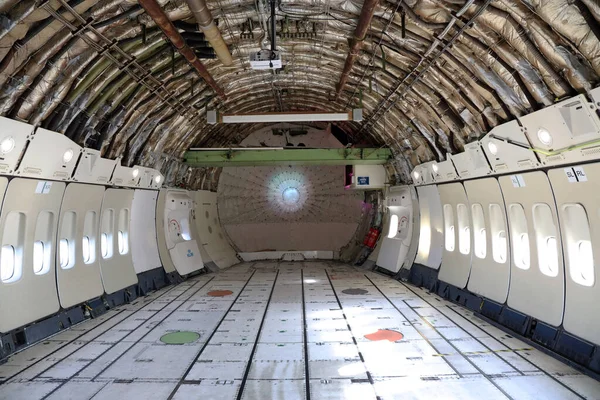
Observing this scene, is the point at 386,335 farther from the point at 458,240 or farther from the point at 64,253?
the point at 64,253

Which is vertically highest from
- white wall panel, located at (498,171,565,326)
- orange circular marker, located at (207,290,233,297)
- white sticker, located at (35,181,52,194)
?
white sticker, located at (35,181,52,194)

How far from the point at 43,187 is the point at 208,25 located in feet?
14.6

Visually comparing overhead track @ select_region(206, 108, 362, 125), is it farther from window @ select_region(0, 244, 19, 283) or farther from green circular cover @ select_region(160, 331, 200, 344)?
window @ select_region(0, 244, 19, 283)

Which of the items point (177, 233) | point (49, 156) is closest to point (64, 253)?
point (49, 156)

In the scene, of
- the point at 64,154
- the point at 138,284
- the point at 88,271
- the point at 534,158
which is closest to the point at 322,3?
the point at 534,158

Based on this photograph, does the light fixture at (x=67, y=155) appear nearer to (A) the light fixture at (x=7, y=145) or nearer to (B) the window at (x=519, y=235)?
(A) the light fixture at (x=7, y=145)

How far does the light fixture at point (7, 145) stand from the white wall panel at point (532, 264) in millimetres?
8354

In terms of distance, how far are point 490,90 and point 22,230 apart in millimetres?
8707

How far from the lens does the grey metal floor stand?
18.9 ft

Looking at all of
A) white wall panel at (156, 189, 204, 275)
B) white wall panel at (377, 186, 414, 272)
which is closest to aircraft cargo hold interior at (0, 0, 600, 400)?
white wall panel at (156, 189, 204, 275)

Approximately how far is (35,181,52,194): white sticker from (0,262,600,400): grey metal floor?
2.75 meters

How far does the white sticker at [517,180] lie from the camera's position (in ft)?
25.6

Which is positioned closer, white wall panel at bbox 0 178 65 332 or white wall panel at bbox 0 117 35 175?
white wall panel at bbox 0 117 35 175

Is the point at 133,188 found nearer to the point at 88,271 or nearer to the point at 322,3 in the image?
the point at 88,271
